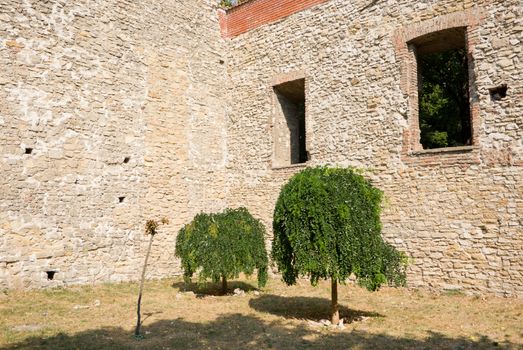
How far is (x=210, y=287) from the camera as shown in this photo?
29.5ft

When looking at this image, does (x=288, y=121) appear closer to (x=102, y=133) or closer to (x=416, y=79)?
(x=416, y=79)

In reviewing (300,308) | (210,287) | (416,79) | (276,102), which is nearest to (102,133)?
(210,287)

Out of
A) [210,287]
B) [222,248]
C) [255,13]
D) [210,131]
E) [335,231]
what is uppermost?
[255,13]

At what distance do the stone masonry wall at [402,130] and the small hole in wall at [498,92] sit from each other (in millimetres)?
97

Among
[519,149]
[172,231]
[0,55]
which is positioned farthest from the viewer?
[172,231]

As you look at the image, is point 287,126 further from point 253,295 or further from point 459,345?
point 459,345

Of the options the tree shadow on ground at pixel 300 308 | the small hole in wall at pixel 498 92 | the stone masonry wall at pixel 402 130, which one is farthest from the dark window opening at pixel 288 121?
the small hole in wall at pixel 498 92

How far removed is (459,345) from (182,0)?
9655 millimetres

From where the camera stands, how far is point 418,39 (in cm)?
863

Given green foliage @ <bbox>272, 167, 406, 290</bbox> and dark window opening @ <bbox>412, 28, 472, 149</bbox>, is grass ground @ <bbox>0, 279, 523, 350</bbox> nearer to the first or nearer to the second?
green foliage @ <bbox>272, 167, 406, 290</bbox>

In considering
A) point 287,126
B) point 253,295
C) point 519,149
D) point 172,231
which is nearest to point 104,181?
point 172,231

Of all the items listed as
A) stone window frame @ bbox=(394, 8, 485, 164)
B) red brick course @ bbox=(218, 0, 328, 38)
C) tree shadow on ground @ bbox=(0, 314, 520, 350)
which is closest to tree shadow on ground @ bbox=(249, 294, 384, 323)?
tree shadow on ground @ bbox=(0, 314, 520, 350)

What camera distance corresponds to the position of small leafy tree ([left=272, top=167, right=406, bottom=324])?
581cm

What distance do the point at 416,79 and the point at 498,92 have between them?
5.00 feet
